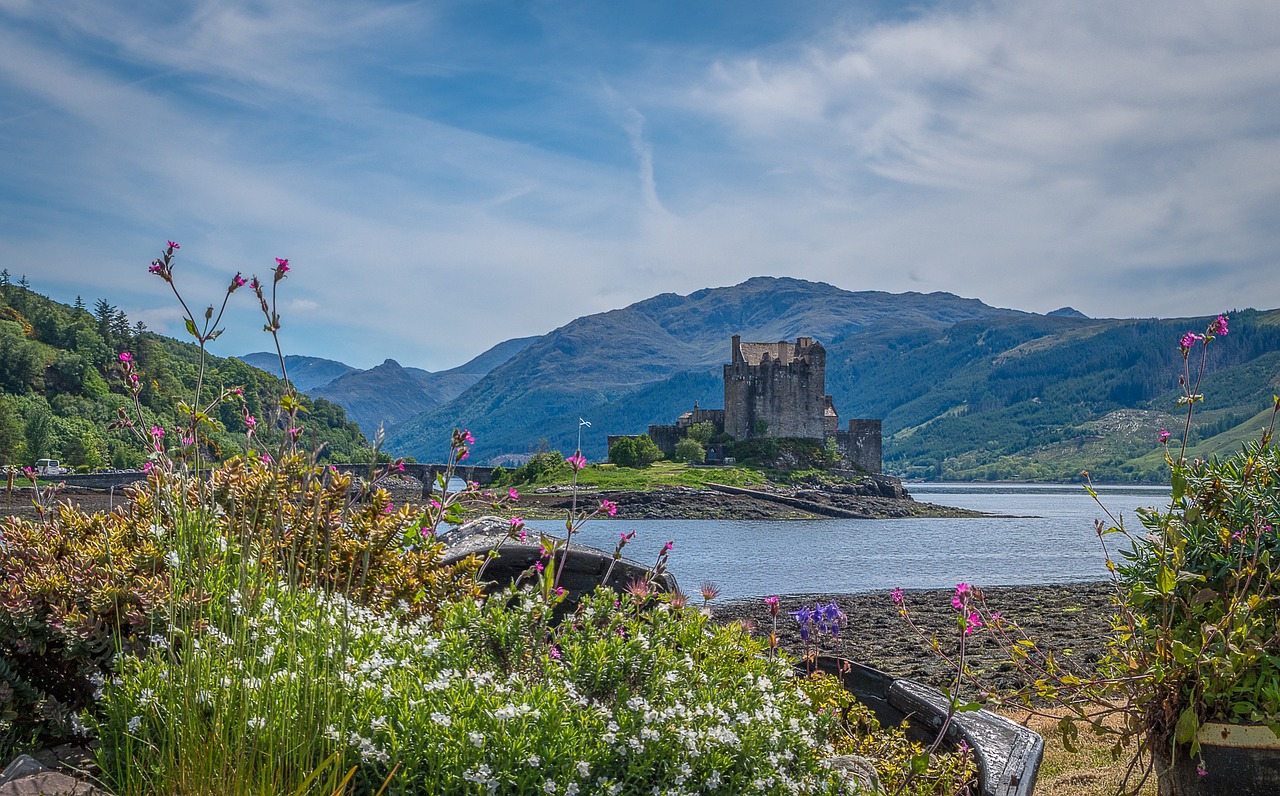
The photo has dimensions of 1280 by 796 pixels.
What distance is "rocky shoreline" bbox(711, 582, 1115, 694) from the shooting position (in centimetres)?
1342

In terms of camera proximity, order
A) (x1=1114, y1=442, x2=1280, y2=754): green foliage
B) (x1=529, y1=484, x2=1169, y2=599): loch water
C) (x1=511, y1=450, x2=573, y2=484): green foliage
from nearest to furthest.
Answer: (x1=1114, y1=442, x2=1280, y2=754): green foliage → (x1=529, y1=484, x2=1169, y2=599): loch water → (x1=511, y1=450, x2=573, y2=484): green foliage

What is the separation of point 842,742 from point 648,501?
66.1 m

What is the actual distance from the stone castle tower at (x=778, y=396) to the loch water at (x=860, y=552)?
18.1m

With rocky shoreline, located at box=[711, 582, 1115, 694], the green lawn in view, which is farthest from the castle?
rocky shoreline, located at box=[711, 582, 1115, 694]

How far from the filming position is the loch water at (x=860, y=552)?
3334 cm

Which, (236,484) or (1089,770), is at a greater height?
(236,484)

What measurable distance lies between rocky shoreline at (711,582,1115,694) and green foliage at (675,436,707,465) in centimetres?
6249

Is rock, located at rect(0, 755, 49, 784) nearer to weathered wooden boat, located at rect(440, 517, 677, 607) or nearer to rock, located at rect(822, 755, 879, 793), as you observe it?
rock, located at rect(822, 755, 879, 793)

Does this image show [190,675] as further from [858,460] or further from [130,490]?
[858,460]

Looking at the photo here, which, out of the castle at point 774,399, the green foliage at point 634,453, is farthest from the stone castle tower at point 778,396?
the green foliage at point 634,453

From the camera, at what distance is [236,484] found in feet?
15.9

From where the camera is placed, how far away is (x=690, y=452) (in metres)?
89.8

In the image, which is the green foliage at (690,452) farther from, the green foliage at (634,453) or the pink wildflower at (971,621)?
the pink wildflower at (971,621)

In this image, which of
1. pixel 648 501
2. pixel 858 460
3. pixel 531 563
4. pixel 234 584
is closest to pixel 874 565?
pixel 648 501
